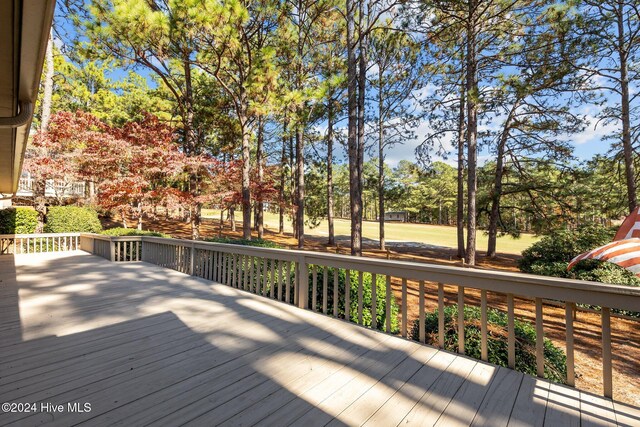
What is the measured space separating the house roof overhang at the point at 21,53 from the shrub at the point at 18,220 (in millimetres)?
8905

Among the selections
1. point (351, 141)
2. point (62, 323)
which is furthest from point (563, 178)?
point (62, 323)

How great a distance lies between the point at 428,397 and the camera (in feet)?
5.53

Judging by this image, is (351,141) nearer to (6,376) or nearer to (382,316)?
(382,316)

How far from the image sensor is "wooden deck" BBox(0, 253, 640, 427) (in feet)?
4.96

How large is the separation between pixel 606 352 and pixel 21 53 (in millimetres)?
3833

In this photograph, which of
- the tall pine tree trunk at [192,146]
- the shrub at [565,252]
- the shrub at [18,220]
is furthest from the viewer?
the tall pine tree trunk at [192,146]

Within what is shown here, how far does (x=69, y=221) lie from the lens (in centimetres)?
979

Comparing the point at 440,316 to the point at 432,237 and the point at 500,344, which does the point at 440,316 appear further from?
the point at 432,237

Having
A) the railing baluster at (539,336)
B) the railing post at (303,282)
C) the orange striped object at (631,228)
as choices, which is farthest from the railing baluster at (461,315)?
the orange striped object at (631,228)

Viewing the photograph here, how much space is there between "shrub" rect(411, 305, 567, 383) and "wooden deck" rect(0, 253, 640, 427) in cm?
52

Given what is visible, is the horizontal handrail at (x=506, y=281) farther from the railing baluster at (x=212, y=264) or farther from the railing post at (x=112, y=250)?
the railing post at (x=112, y=250)

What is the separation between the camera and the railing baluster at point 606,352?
64.6 inches

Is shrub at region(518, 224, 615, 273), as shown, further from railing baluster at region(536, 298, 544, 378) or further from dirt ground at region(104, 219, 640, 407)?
railing baluster at region(536, 298, 544, 378)

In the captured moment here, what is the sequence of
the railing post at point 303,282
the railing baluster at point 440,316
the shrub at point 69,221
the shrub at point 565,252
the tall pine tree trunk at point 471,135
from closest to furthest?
1. the railing baluster at point 440,316
2. the railing post at point 303,282
3. the shrub at point 565,252
4. the tall pine tree trunk at point 471,135
5. the shrub at point 69,221
